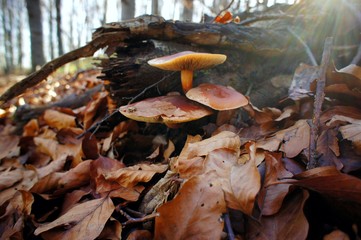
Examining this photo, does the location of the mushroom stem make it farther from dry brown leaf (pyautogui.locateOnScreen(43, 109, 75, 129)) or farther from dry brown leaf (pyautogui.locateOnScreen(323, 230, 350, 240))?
dry brown leaf (pyautogui.locateOnScreen(43, 109, 75, 129))

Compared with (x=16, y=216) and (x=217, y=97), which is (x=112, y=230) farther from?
(x=217, y=97)

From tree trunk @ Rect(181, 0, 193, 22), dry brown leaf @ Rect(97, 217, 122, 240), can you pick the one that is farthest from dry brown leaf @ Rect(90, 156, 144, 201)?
tree trunk @ Rect(181, 0, 193, 22)

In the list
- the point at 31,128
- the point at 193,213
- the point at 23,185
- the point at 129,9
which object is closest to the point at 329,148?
the point at 193,213

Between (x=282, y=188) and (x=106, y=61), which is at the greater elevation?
(x=106, y=61)

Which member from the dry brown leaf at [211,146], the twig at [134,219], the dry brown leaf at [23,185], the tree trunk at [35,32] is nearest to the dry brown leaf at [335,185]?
the dry brown leaf at [211,146]

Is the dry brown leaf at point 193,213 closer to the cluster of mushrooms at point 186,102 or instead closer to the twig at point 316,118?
the twig at point 316,118

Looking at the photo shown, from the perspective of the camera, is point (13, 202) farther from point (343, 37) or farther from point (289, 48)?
point (343, 37)

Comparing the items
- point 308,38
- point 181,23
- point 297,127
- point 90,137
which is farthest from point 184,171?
point 308,38
